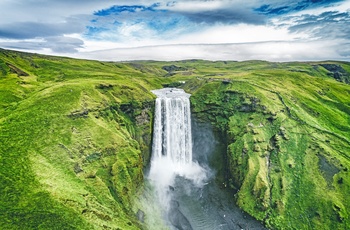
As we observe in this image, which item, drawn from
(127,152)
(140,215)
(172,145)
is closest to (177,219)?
(140,215)

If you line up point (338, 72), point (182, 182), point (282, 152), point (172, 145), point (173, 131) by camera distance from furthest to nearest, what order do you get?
point (338, 72)
point (173, 131)
point (172, 145)
point (282, 152)
point (182, 182)

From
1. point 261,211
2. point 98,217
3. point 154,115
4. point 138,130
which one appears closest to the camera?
point 98,217

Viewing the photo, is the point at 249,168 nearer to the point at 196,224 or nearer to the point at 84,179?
the point at 196,224

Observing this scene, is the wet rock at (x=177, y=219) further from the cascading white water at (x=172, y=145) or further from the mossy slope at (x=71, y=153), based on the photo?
the mossy slope at (x=71, y=153)

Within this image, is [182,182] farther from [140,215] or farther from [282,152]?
[282,152]

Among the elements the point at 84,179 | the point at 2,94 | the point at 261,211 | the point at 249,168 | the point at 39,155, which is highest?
the point at 2,94

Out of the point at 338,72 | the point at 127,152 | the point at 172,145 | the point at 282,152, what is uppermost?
the point at 338,72

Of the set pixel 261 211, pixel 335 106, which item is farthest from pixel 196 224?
pixel 335 106

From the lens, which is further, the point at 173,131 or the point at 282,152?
the point at 173,131
